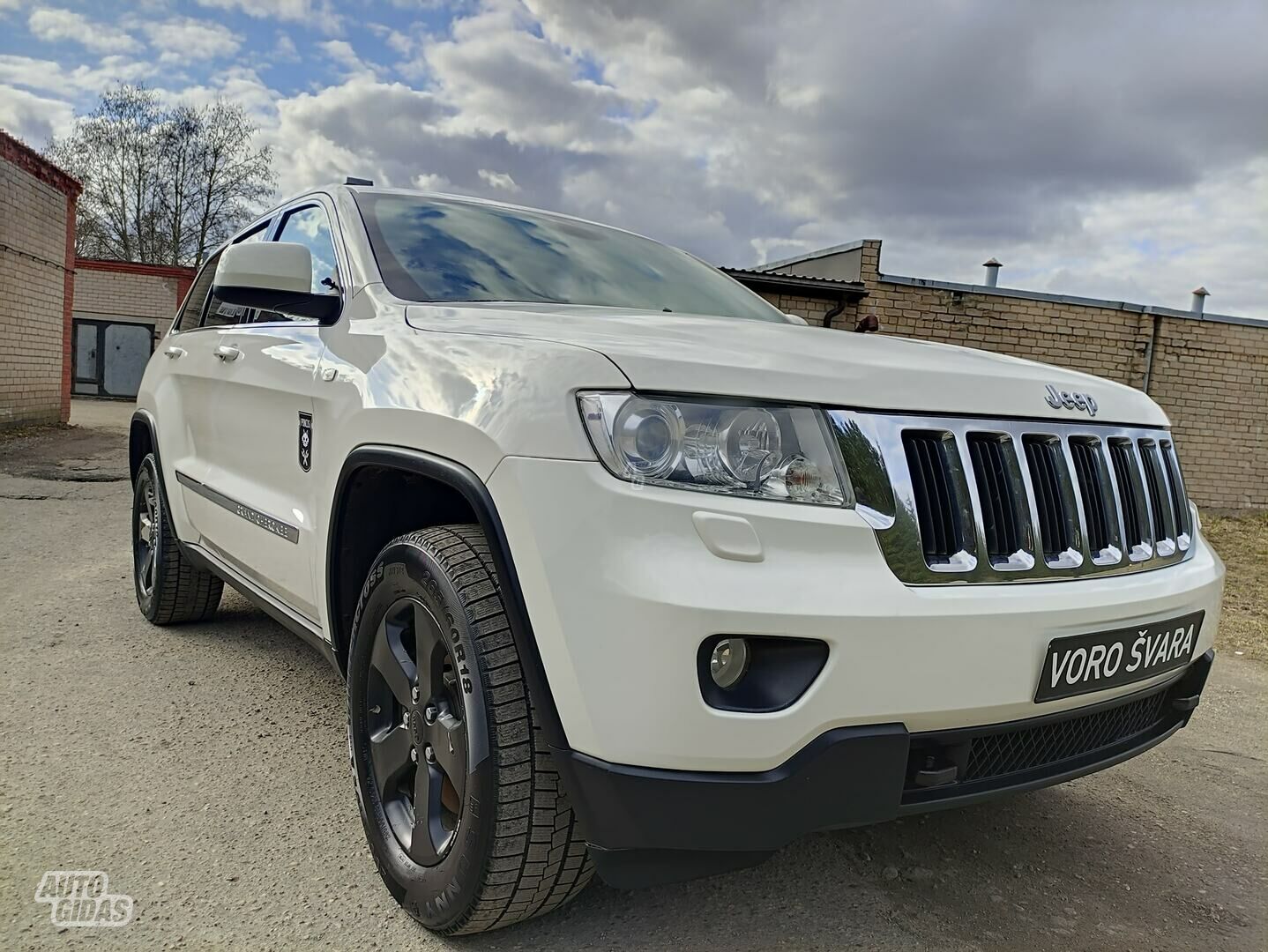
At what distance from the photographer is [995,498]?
1759 mm

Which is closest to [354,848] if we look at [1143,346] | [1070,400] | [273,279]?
[273,279]

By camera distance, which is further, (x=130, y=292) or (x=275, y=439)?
(x=130, y=292)

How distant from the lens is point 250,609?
429cm

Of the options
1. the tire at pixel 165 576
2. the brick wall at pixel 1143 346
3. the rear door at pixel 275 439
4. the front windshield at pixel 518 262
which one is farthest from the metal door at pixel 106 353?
the front windshield at pixel 518 262

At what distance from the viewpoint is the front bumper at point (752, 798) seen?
1.49 metres

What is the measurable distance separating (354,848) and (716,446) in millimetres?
1399

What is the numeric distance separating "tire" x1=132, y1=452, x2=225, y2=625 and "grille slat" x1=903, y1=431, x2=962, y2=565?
295cm

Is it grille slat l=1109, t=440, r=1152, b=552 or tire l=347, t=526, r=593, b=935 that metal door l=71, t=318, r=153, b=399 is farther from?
grille slat l=1109, t=440, r=1152, b=552

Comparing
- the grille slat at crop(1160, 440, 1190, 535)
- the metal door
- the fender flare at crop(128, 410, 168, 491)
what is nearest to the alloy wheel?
the fender flare at crop(128, 410, 168, 491)

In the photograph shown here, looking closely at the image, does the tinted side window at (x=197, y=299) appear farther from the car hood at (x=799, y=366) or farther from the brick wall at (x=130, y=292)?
the brick wall at (x=130, y=292)

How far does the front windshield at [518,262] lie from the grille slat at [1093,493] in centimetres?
120

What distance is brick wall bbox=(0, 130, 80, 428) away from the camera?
1177cm

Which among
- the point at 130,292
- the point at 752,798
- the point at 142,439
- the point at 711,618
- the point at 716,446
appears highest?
the point at 130,292

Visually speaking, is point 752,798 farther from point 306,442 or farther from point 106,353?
point 106,353
